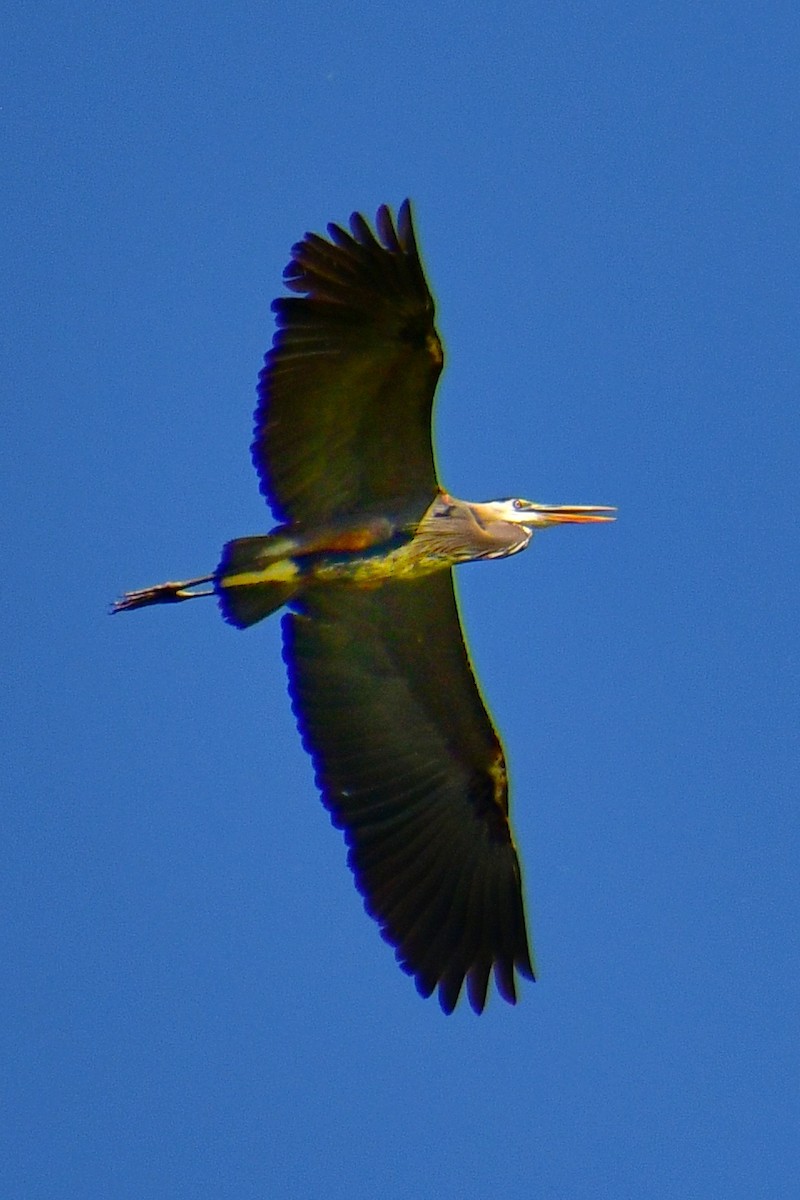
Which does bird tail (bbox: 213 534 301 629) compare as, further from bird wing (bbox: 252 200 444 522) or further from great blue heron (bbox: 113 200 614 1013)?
bird wing (bbox: 252 200 444 522)

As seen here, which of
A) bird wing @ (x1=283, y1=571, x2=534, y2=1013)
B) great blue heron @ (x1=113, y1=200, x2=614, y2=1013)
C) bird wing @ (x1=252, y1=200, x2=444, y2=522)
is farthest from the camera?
bird wing @ (x1=283, y1=571, x2=534, y2=1013)

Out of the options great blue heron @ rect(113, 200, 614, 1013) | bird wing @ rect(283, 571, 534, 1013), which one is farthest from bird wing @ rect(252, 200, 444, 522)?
bird wing @ rect(283, 571, 534, 1013)

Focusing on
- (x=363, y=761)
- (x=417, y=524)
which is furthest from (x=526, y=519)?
(x=363, y=761)

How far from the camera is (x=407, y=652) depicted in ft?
39.6

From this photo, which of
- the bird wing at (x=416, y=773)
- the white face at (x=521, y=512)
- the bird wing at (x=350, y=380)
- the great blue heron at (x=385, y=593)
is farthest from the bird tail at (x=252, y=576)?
the white face at (x=521, y=512)

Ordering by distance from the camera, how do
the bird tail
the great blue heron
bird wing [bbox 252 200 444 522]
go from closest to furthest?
bird wing [bbox 252 200 444 522], the great blue heron, the bird tail

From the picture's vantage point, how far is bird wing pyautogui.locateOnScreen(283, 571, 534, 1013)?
11.8 meters

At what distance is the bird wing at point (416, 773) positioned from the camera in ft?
38.8

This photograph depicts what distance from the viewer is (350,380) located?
1083cm

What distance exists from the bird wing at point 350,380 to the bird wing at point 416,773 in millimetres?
677

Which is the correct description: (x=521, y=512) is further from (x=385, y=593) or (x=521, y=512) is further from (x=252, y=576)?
(x=252, y=576)

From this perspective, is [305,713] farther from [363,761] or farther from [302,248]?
[302,248]

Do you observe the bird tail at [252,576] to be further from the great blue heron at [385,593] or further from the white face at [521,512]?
the white face at [521,512]

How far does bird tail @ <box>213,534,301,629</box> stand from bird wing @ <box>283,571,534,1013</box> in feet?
1.65
